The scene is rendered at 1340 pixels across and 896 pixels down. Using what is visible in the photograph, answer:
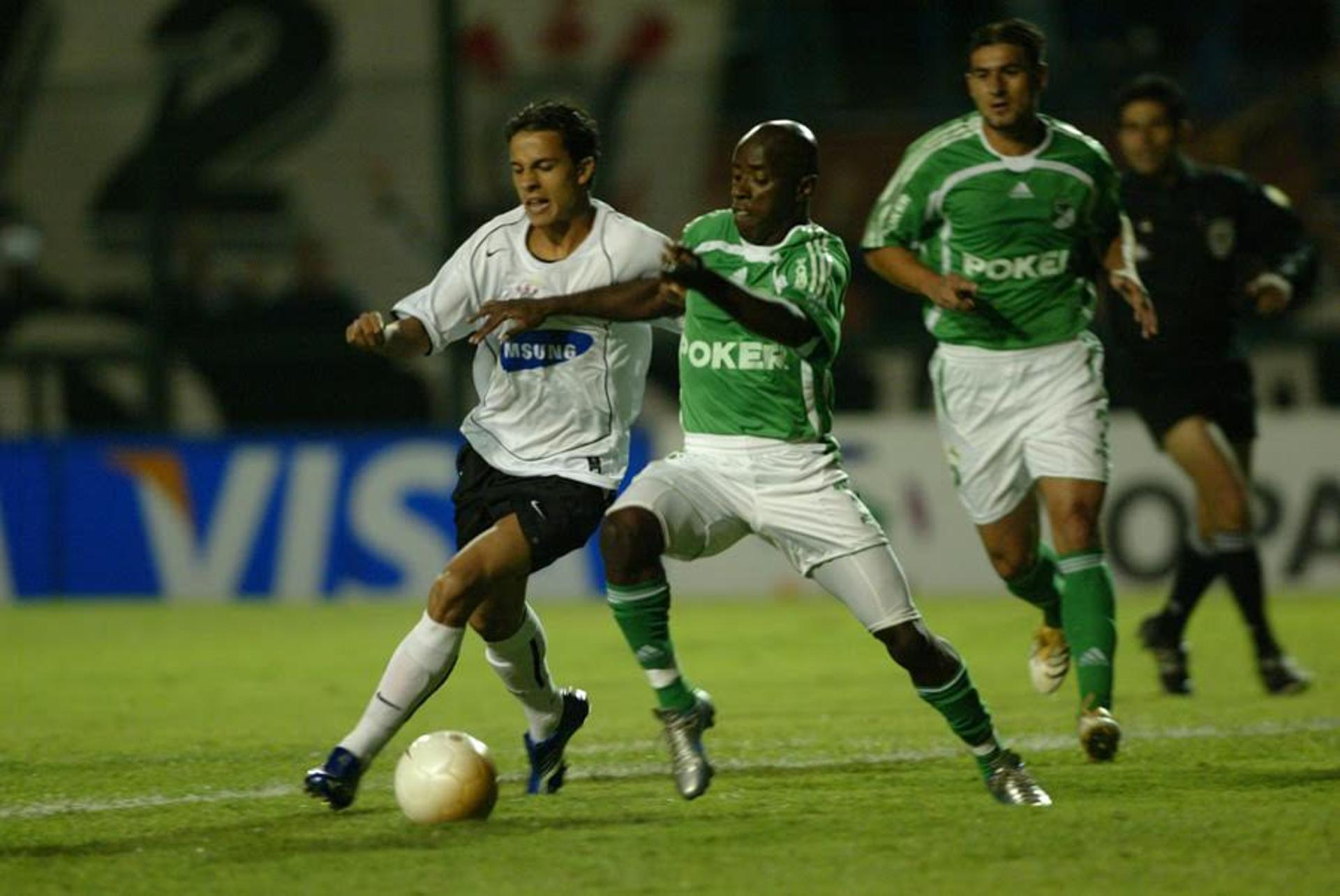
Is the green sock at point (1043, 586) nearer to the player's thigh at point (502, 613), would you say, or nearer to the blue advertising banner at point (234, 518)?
the player's thigh at point (502, 613)

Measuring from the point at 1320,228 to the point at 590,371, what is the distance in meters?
10.4

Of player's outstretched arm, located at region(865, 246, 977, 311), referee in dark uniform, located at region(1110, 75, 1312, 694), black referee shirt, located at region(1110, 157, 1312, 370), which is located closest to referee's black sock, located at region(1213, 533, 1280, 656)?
referee in dark uniform, located at region(1110, 75, 1312, 694)

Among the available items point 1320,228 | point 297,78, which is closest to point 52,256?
point 297,78

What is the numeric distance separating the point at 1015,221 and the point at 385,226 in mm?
9238

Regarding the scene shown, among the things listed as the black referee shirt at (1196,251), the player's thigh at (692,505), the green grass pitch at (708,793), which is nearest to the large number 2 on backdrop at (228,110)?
the green grass pitch at (708,793)

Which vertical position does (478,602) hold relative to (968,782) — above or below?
above

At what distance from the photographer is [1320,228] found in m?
15.0

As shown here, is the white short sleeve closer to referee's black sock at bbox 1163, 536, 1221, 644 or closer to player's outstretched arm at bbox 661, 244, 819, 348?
player's outstretched arm at bbox 661, 244, 819, 348

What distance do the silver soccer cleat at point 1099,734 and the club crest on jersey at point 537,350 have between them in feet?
5.62

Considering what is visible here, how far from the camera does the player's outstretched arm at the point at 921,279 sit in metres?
6.18

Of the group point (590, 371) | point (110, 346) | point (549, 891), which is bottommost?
point (110, 346)

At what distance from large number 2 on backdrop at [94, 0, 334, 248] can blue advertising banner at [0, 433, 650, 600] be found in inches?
75.7

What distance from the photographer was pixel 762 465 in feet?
18.2

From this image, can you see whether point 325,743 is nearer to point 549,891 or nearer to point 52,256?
point 549,891
